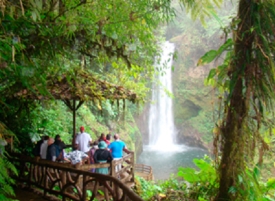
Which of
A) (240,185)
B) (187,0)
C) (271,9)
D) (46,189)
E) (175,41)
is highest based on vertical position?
(175,41)

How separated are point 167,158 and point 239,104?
19991 mm

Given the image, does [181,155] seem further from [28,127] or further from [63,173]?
[63,173]

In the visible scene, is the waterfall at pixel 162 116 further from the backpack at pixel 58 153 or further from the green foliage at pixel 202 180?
the green foliage at pixel 202 180

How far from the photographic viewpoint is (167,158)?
22.0 metres

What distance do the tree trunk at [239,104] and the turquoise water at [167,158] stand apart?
15.5m

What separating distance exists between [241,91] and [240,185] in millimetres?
1003

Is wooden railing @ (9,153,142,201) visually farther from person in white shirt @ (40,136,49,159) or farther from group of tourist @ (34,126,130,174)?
Result: person in white shirt @ (40,136,49,159)

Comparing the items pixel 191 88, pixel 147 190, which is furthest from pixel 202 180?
pixel 191 88

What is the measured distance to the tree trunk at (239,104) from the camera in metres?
2.66

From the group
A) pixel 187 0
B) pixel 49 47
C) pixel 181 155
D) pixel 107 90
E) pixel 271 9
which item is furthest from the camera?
pixel 181 155

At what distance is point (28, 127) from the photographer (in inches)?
320

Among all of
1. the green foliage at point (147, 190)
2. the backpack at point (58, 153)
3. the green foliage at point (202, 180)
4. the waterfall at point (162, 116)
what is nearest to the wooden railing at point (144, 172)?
the green foliage at point (147, 190)

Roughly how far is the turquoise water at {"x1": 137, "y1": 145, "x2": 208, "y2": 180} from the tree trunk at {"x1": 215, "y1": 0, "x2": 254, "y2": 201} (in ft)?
50.8

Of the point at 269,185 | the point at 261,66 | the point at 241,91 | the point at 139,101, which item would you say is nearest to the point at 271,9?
the point at 261,66
